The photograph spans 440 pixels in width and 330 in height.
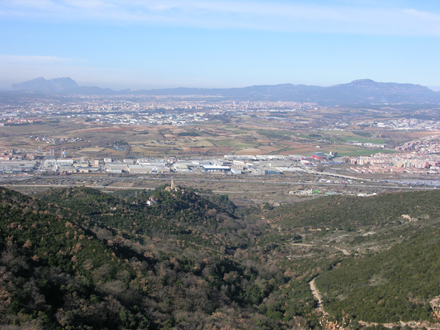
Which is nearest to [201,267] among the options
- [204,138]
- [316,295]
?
[316,295]

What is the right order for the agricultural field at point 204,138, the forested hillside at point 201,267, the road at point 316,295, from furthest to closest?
1. the agricultural field at point 204,138
2. the road at point 316,295
3. the forested hillside at point 201,267

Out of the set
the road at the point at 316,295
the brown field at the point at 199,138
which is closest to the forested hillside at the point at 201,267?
the road at the point at 316,295

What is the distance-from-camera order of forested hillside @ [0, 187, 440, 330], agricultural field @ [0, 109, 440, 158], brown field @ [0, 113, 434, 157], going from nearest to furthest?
1. forested hillside @ [0, 187, 440, 330]
2. agricultural field @ [0, 109, 440, 158]
3. brown field @ [0, 113, 434, 157]

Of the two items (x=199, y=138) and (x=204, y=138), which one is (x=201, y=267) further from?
(x=204, y=138)

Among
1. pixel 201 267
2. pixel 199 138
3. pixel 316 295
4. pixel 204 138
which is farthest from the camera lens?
pixel 204 138

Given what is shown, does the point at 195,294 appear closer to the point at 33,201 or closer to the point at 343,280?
the point at 343,280

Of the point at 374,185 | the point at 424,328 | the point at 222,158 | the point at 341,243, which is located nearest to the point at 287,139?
the point at 222,158

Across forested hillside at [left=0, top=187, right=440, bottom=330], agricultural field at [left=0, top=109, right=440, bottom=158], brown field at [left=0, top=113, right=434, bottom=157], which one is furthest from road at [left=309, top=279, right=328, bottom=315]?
brown field at [left=0, top=113, right=434, bottom=157]

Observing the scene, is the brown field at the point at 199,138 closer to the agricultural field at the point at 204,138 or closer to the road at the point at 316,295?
the agricultural field at the point at 204,138

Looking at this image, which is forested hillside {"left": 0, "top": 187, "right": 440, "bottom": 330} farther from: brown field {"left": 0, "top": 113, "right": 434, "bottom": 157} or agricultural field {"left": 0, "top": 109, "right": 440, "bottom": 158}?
brown field {"left": 0, "top": 113, "right": 434, "bottom": 157}
